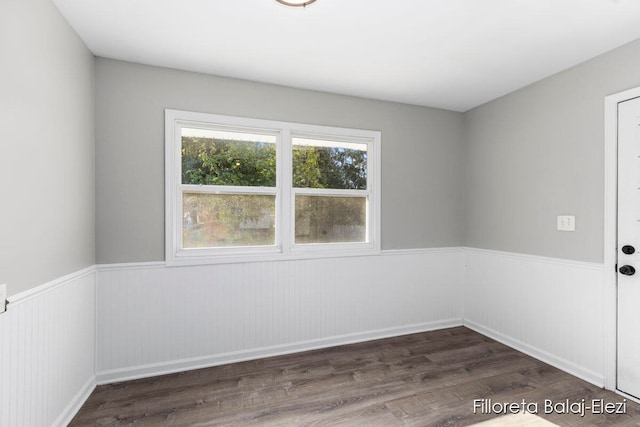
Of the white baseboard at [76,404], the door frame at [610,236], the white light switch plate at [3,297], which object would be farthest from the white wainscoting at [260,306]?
the door frame at [610,236]

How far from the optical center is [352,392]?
2.37 metres

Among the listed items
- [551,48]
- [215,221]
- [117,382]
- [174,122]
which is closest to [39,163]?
[174,122]

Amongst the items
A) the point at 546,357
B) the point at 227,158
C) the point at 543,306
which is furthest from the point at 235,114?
the point at 546,357

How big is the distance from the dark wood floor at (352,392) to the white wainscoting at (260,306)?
18cm

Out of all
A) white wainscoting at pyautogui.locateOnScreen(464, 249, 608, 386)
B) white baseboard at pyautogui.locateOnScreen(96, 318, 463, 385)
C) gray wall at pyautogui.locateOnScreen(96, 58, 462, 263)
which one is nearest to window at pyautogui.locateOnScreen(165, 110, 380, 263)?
gray wall at pyautogui.locateOnScreen(96, 58, 462, 263)

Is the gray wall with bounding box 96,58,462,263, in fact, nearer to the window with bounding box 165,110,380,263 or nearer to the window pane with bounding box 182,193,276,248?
the window with bounding box 165,110,380,263

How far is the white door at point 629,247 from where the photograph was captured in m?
2.22

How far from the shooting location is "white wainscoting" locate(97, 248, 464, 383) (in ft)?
8.32

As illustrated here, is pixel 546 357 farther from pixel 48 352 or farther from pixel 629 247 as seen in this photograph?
pixel 48 352

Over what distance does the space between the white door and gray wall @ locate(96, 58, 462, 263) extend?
156 cm

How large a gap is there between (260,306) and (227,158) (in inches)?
54.7

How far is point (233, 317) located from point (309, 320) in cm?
73

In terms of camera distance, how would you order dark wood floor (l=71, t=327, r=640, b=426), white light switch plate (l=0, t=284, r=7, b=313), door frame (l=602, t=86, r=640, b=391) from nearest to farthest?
1. white light switch plate (l=0, t=284, r=7, b=313)
2. dark wood floor (l=71, t=327, r=640, b=426)
3. door frame (l=602, t=86, r=640, b=391)

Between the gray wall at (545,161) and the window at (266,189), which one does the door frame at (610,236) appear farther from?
the window at (266,189)
